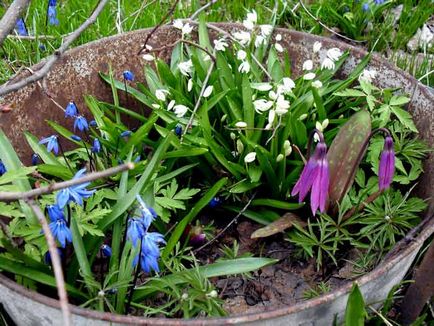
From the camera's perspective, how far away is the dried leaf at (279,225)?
5.41ft

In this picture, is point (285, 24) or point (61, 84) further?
point (285, 24)

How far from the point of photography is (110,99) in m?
2.01

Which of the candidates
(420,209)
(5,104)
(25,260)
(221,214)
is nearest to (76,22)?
(5,104)

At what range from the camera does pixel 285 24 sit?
9.63ft

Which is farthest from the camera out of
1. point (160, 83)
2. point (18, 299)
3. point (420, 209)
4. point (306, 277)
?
point (160, 83)

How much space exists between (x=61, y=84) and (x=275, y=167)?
70 cm

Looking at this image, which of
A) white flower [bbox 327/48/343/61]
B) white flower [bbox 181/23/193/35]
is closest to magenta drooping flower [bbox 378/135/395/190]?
white flower [bbox 327/48/343/61]

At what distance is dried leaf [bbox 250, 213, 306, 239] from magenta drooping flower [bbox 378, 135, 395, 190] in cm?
30

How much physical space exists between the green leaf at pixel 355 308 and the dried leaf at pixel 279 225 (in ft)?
1.25

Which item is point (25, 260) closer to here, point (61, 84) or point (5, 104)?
point (5, 104)

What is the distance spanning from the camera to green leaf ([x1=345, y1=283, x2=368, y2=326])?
4.07 ft

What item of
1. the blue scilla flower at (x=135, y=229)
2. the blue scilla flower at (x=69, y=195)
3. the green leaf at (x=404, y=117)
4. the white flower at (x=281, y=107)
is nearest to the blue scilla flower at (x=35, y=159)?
the blue scilla flower at (x=69, y=195)

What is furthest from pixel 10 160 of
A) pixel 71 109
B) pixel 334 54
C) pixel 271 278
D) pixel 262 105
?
pixel 334 54

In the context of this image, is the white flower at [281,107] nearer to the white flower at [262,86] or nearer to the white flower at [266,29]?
the white flower at [262,86]
